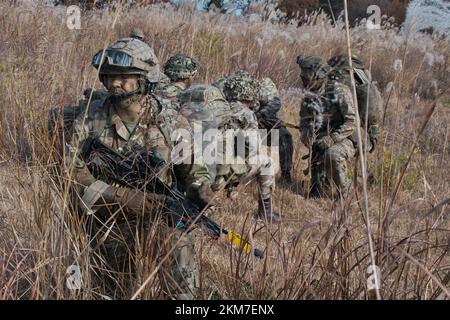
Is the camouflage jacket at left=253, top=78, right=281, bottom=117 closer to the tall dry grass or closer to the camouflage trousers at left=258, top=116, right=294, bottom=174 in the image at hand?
the camouflage trousers at left=258, top=116, right=294, bottom=174

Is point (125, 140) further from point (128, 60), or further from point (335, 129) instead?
point (335, 129)

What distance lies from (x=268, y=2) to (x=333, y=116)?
5.13 m

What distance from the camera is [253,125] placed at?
425cm

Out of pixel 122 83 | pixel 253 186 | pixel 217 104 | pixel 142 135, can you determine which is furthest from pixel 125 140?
pixel 253 186

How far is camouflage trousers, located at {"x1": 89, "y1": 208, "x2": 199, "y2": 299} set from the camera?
1741 mm

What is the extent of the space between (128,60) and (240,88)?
2007mm

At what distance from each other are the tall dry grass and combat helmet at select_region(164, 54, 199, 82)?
0.74m

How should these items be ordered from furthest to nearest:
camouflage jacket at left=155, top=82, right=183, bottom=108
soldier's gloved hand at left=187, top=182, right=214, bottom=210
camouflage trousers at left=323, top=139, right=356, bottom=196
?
camouflage trousers at left=323, top=139, right=356, bottom=196 < camouflage jacket at left=155, top=82, right=183, bottom=108 < soldier's gloved hand at left=187, top=182, right=214, bottom=210

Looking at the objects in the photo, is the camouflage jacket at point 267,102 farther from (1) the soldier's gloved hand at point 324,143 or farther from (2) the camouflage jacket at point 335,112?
(1) the soldier's gloved hand at point 324,143

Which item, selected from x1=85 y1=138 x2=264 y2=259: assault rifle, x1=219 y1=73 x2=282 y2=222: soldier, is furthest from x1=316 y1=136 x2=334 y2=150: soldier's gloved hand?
x1=85 y1=138 x2=264 y2=259: assault rifle

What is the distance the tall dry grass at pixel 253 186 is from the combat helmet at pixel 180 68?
2.43 ft

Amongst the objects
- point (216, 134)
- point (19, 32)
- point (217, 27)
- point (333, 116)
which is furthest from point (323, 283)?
point (217, 27)

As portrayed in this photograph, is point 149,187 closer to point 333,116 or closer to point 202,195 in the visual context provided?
point 202,195

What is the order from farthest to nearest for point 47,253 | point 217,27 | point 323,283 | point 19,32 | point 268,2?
point 268,2 < point 217,27 < point 19,32 < point 47,253 < point 323,283
